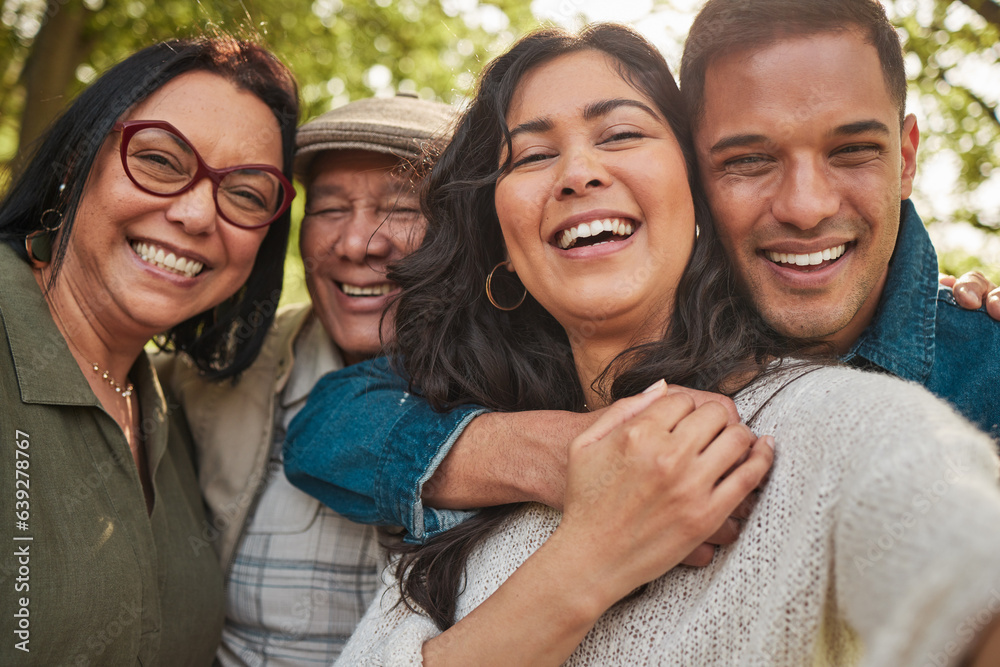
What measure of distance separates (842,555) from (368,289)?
7.37 ft

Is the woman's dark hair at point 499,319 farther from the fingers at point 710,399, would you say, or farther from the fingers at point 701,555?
the fingers at point 701,555

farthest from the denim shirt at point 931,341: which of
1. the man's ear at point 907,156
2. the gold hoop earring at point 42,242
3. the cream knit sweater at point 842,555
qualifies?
the gold hoop earring at point 42,242

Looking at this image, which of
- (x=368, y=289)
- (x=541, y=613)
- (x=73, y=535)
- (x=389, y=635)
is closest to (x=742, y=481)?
(x=541, y=613)

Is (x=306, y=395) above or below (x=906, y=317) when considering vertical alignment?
below

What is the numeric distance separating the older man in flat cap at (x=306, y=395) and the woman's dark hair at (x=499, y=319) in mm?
352

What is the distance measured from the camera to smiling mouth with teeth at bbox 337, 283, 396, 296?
3.02m

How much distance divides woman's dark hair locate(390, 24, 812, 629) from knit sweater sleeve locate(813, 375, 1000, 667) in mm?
655

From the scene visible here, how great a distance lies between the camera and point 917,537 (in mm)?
1007

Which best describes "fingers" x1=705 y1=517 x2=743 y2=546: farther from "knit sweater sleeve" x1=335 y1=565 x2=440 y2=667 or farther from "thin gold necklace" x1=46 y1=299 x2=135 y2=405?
"thin gold necklace" x1=46 y1=299 x2=135 y2=405

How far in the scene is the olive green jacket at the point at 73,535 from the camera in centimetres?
188

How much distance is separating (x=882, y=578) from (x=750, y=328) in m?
0.99

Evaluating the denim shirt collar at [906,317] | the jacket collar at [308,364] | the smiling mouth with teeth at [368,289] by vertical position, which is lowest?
the jacket collar at [308,364]

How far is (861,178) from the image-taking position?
1996 mm

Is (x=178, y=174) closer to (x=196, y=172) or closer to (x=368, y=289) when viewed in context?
(x=196, y=172)
